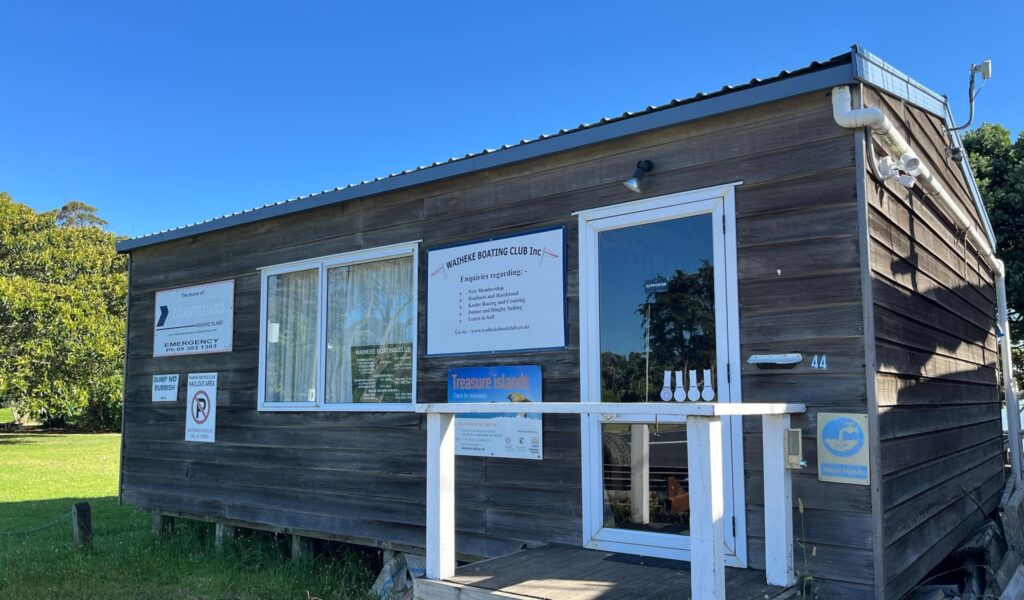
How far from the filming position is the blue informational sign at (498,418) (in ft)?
16.8

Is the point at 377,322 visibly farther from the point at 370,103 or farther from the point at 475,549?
the point at 370,103

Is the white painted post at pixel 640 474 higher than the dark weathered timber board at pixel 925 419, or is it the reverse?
the dark weathered timber board at pixel 925 419

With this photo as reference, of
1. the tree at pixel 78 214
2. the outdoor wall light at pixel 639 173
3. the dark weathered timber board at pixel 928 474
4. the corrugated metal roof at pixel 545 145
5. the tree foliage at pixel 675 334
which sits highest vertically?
the tree at pixel 78 214

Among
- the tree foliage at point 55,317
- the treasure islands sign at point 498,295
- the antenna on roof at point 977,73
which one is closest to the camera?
the treasure islands sign at point 498,295

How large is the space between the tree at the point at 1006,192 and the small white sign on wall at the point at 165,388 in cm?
1298

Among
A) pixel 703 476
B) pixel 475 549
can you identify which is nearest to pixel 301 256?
pixel 475 549

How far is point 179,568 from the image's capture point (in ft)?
22.3

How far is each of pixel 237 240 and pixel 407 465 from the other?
293 cm

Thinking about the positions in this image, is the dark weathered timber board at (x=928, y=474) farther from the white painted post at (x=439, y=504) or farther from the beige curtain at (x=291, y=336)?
the beige curtain at (x=291, y=336)

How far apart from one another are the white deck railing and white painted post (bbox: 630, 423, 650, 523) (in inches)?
29.8

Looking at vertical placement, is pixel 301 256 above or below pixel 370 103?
below

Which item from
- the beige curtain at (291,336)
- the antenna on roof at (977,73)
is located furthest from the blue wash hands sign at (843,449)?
the beige curtain at (291,336)

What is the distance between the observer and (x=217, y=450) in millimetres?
7227

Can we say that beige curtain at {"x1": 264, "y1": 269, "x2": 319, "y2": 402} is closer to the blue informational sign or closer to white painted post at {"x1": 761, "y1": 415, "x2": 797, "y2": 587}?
the blue informational sign
